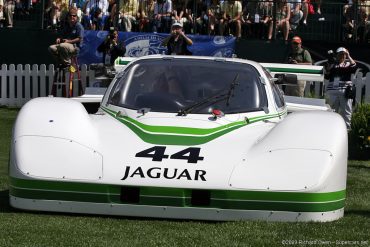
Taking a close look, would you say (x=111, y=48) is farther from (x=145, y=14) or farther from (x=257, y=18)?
(x=257, y=18)

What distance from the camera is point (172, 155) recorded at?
321 inches

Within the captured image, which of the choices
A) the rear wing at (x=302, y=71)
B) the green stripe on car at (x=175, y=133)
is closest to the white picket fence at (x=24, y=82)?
the rear wing at (x=302, y=71)

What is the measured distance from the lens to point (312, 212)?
25.9 ft

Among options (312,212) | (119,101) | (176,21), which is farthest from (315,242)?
(176,21)

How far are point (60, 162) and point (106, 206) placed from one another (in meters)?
0.52

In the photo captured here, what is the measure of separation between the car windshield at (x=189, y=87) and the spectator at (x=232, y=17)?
12.7m

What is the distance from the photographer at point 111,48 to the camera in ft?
71.3

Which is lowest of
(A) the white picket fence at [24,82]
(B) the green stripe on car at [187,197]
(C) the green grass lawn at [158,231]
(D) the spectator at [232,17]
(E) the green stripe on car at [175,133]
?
(A) the white picket fence at [24,82]

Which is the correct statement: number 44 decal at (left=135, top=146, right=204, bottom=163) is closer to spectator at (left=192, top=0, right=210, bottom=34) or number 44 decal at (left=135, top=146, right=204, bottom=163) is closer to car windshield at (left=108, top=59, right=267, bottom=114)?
car windshield at (left=108, top=59, right=267, bottom=114)

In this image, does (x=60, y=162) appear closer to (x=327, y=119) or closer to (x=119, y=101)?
(x=119, y=101)

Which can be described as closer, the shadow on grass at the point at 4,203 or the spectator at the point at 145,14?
the shadow on grass at the point at 4,203

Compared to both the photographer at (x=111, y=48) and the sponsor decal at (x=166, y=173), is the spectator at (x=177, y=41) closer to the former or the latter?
the photographer at (x=111, y=48)

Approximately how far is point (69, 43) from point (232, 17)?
12.5 ft

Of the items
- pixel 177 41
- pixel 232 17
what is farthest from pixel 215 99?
pixel 232 17
